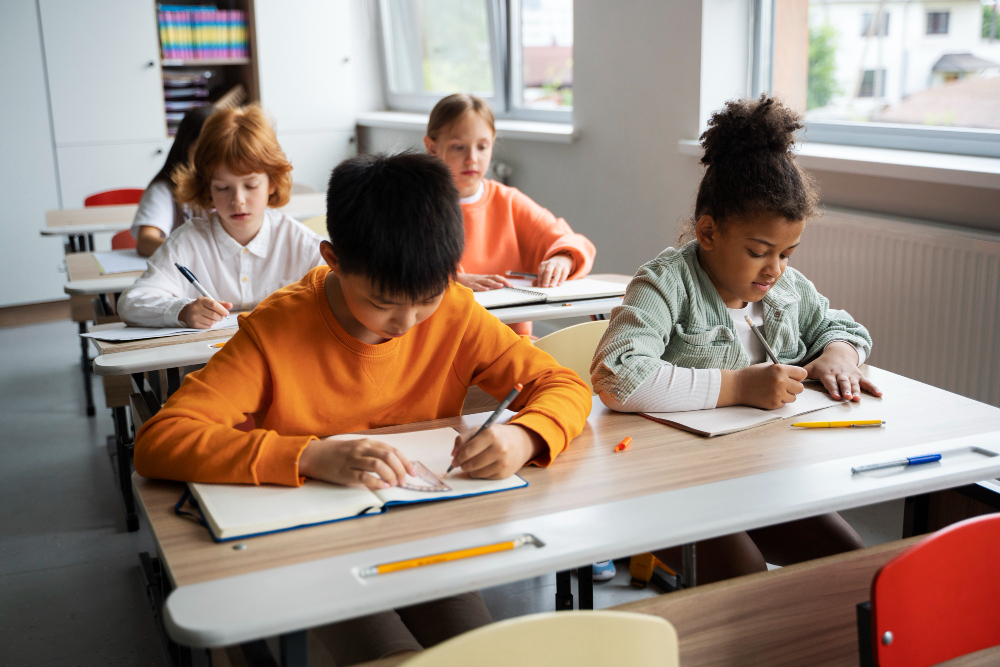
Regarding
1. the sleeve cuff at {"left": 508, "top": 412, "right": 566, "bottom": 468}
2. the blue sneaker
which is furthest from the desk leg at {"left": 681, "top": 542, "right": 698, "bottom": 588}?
the blue sneaker

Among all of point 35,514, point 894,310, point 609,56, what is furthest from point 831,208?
point 35,514

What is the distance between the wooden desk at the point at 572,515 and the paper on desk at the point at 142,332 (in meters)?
0.86

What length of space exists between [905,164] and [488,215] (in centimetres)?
119

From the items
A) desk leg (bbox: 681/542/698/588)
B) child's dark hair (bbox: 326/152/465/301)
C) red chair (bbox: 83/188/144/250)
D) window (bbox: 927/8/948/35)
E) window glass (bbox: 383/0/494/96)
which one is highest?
window glass (bbox: 383/0/494/96)

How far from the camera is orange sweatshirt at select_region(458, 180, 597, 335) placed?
271cm

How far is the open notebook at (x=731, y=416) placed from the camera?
129 centimetres

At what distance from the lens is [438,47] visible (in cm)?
539

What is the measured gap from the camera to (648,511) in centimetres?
100

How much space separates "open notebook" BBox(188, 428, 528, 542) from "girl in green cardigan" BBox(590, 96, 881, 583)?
375mm

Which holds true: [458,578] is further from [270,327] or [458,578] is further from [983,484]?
[983,484]

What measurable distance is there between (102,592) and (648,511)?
1703 mm

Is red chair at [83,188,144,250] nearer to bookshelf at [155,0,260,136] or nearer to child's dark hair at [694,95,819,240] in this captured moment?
bookshelf at [155,0,260,136]

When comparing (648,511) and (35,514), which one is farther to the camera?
(35,514)

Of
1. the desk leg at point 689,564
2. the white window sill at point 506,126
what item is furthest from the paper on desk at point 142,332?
the white window sill at point 506,126
